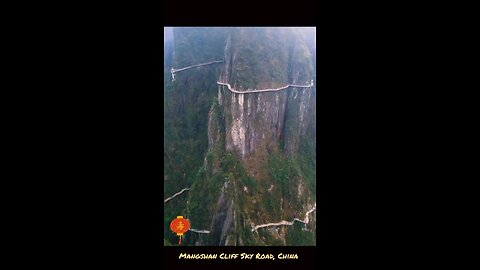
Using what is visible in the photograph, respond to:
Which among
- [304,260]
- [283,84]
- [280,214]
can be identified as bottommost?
[304,260]

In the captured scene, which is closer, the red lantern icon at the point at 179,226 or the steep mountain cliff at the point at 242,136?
the red lantern icon at the point at 179,226

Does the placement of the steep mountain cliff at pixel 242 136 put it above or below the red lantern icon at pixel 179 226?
above

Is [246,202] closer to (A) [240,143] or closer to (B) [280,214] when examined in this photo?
(B) [280,214]

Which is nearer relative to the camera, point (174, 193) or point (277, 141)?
point (174, 193)

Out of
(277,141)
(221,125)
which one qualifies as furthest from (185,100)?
(277,141)

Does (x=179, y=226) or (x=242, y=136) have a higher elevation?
(x=242, y=136)

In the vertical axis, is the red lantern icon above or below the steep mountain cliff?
below

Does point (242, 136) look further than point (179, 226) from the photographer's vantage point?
Yes

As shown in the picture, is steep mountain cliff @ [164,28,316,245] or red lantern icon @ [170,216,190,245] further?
steep mountain cliff @ [164,28,316,245]
